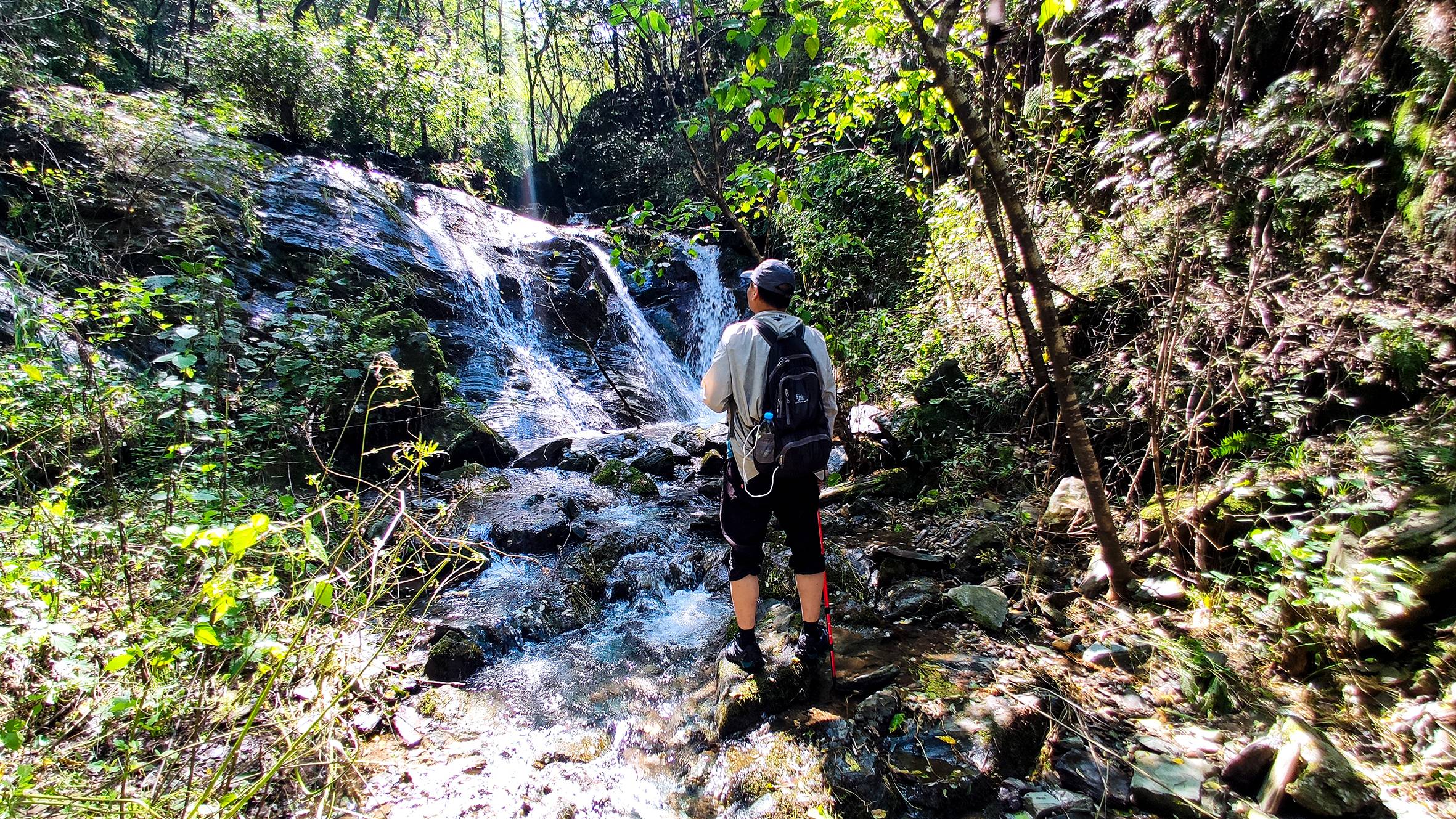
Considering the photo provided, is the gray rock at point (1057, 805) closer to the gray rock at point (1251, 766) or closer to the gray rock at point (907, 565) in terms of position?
the gray rock at point (1251, 766)

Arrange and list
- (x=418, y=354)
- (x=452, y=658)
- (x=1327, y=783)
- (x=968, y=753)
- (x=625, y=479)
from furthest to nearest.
Answer: 1. (x=418, y=354)
2. (x=625, y=479)
3. (x=452, y=658)
4. (x=968, y=753)
5. (x=1327, y=783)

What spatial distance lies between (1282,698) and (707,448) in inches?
283

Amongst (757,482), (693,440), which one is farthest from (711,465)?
(757,482)

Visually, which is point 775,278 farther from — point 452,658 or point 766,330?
point 452,658

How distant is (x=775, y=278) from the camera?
3139mm

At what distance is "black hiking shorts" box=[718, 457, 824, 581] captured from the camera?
3.06m

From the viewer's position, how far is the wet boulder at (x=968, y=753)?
7.50ft

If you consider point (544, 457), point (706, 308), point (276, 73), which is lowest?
point (544, 457)

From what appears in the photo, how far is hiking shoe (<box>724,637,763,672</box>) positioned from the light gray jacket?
0.92 metres

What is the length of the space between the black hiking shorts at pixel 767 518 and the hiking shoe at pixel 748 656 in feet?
1.19

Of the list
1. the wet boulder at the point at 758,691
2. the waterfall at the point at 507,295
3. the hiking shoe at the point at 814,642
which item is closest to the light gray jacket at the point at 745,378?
the hiking shoe at the point at 814,642

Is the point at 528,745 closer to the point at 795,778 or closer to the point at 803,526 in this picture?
the point at 795,778

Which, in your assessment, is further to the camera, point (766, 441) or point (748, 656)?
point (748, 656)

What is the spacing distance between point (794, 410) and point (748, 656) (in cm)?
134
